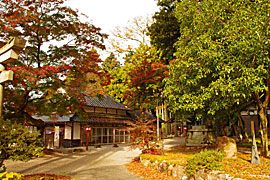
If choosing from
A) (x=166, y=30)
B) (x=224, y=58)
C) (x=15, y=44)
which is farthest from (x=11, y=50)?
(x=166, y=30)

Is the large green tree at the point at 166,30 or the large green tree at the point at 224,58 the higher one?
the large green tree at the point at 166,30

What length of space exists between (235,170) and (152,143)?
457cm

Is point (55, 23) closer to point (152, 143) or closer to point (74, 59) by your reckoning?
point (74, 59)

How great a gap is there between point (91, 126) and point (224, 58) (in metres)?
16.5

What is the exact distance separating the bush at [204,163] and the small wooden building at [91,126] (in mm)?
10600

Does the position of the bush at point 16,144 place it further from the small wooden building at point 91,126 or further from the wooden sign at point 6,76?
the small wooden building at point 91,126

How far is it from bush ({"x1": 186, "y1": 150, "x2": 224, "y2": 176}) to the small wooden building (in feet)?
34.8

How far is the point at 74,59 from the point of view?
11.9m

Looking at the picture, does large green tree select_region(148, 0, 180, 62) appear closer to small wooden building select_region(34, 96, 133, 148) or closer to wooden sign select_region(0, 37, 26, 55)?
small wooden building select_region(34, 96, 133, 148)

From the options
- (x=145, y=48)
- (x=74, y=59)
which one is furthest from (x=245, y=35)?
(x=145, y=48)

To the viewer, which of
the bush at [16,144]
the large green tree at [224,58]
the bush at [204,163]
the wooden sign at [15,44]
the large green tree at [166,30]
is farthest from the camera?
the large green tree at [166,30]

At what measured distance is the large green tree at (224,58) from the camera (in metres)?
6.85

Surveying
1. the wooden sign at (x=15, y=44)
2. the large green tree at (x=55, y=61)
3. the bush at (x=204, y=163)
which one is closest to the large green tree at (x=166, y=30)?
the large green tree at (x=55, y=61)

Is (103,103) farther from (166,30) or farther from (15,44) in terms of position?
(15,44)
